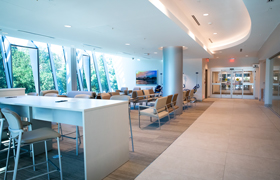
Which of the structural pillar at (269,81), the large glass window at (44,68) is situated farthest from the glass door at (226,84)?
the large glass window at (44,68)

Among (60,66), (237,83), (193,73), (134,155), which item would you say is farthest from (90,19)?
(237,83)

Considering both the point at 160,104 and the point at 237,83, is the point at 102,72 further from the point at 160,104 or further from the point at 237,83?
the point at 237,83

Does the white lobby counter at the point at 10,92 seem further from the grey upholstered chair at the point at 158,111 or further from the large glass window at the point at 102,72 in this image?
the large glass window at the point at 102,72

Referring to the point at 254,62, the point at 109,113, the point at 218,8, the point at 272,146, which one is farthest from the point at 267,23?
the point at 254,62

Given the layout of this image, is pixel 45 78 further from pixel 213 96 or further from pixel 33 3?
pixel 213 96

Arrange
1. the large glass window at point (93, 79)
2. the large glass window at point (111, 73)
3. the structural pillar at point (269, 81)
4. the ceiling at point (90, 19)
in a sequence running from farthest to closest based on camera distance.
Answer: the large glass window at point (111, 73)
the large glass window at point (93, 79)
the structural pillar at point (269, 81)
the ceiling at point (90, 19)

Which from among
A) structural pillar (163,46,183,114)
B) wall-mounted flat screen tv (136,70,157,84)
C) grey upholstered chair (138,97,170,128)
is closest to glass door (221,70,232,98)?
wall-mounted flat screen tv (136,70,157,84)

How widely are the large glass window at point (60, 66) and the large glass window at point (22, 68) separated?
55.4 inches

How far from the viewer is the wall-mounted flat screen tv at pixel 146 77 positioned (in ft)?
50.2

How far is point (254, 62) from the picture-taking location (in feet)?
45.4

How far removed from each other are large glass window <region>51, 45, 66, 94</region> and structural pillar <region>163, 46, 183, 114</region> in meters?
6.80

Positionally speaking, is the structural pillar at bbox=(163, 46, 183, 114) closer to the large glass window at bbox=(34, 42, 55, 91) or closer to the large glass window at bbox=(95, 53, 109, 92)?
the large glass window at bbox=(34, 42, 55, 91)

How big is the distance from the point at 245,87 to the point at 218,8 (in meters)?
10.7

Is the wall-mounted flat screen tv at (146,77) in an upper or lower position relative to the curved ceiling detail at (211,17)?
lower
